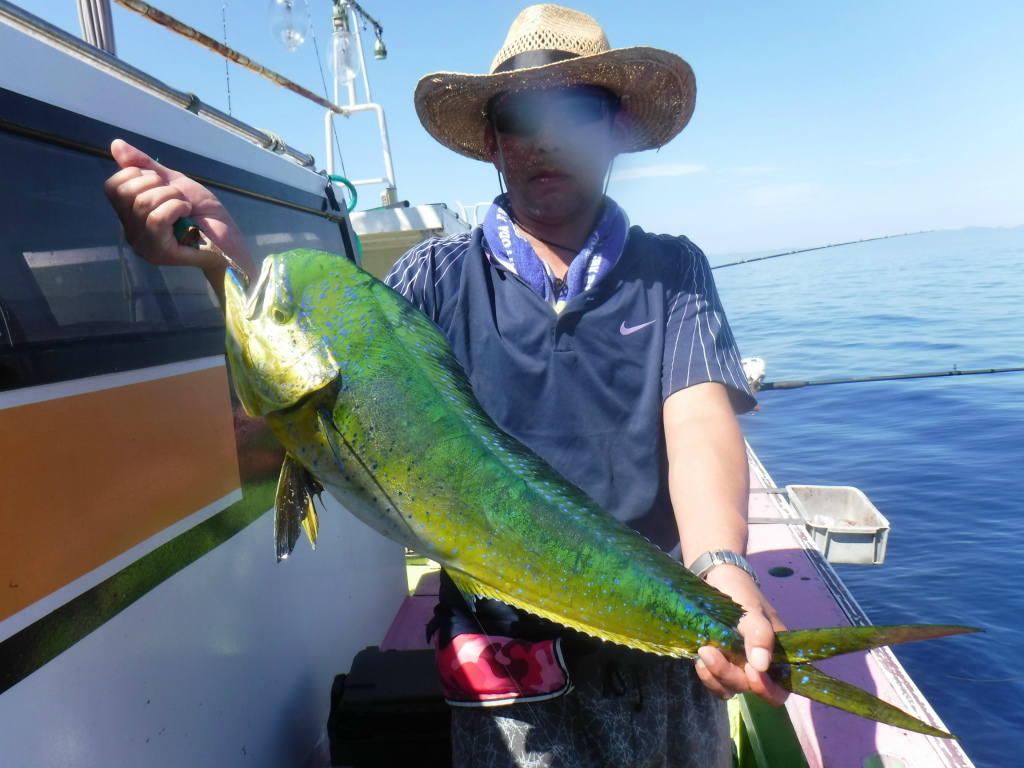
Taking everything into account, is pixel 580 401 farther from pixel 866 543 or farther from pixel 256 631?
pixel 866 543

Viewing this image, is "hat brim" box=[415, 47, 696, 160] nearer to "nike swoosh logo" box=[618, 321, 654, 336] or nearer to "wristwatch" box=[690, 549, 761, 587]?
"nike swoosh logo" box=[618, 321, 654, 336]

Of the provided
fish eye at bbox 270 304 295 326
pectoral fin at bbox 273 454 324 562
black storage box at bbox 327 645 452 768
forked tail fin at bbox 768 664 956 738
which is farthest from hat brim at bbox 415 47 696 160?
black storage box at bbox 327 645 452 768

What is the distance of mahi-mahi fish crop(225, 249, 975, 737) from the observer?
1.35 m

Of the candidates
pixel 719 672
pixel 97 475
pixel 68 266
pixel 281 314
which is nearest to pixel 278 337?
pixel 281 314

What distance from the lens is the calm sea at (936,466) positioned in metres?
6.09

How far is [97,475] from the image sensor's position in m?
1.68

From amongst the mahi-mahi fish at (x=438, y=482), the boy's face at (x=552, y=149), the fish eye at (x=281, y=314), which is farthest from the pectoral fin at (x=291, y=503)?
the boy's face at (x=552, y=149)

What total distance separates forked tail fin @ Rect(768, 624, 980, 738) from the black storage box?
181 centimetres

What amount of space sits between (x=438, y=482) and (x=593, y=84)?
1.65 m

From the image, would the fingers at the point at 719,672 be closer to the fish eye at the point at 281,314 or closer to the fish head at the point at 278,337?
the fish head at the point at 278,337

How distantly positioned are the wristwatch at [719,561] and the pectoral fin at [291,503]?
1048 mm

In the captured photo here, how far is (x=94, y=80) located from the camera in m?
1.93

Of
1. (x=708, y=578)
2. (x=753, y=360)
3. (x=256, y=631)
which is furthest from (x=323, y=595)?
(x=753, y=360)

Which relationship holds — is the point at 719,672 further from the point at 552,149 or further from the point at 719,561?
the point at 552,149
